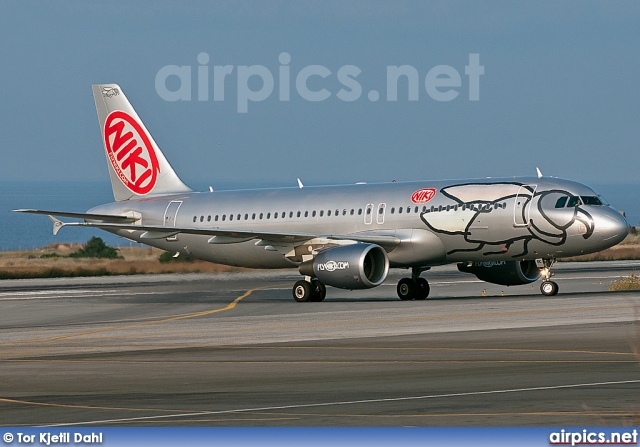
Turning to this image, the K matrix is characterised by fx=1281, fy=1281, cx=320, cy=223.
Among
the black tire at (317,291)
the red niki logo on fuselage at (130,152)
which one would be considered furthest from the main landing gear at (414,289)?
the red niki logo on fuselage at (130,152)

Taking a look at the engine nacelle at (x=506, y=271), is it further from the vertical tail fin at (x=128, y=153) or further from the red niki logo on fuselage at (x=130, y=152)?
the red niki logo on fuselage at (x=130, y=152)

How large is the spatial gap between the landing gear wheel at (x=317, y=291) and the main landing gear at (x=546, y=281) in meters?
7.11

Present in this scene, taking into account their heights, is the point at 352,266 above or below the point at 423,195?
below

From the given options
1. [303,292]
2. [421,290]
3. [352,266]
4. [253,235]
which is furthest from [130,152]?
[352,266]

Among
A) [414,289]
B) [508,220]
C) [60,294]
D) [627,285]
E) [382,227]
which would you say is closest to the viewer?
[508,220]

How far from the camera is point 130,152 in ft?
171

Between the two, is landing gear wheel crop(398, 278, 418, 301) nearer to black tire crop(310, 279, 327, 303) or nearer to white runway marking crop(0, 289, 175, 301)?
black tire crop(310, 279, 327, 303)

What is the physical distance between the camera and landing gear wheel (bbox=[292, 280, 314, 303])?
42094 millimetres

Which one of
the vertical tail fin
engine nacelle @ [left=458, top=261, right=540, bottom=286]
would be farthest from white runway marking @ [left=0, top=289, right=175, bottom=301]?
engine nacelle @ [left=458, top=261, right=540, bottom=286]

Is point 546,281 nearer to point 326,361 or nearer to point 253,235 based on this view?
point 253,235

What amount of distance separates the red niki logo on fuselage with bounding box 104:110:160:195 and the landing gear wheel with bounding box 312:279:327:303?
37.8 ft

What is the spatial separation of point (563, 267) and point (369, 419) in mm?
56295

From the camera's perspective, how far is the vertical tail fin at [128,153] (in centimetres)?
5125

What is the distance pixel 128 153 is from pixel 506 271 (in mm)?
17288
